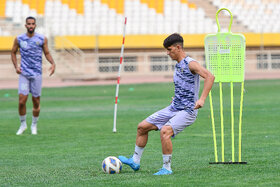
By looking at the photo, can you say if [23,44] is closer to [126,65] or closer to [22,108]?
[22,108]

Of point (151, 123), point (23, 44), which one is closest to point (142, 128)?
point (151, 123)

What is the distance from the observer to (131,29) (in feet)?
149

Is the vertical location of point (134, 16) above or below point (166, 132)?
above

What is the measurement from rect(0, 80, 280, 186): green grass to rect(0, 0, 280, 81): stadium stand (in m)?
18.7

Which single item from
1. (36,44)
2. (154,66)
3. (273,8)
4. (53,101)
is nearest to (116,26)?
(154,66)

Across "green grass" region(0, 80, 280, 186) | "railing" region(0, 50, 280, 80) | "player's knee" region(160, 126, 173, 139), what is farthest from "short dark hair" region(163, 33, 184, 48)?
"railing" region(0, 50, 280, 80)

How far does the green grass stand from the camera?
8359 mm

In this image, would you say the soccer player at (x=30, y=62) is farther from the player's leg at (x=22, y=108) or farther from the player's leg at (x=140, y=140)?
the player's leg at (x=140, y=140)

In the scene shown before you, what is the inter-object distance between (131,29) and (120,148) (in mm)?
33668

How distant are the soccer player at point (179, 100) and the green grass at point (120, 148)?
49 centimetres

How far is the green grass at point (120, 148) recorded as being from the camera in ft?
27.4

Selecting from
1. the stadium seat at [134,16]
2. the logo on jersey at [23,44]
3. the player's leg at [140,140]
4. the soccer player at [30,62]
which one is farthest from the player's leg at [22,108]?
the stadium seat at [134,16]

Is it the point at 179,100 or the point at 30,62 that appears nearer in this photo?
the point at 179,100

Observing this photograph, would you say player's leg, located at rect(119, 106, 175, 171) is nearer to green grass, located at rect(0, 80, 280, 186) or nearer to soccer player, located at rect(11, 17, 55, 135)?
green grass, located at rect(0, 80, 280, 186)
